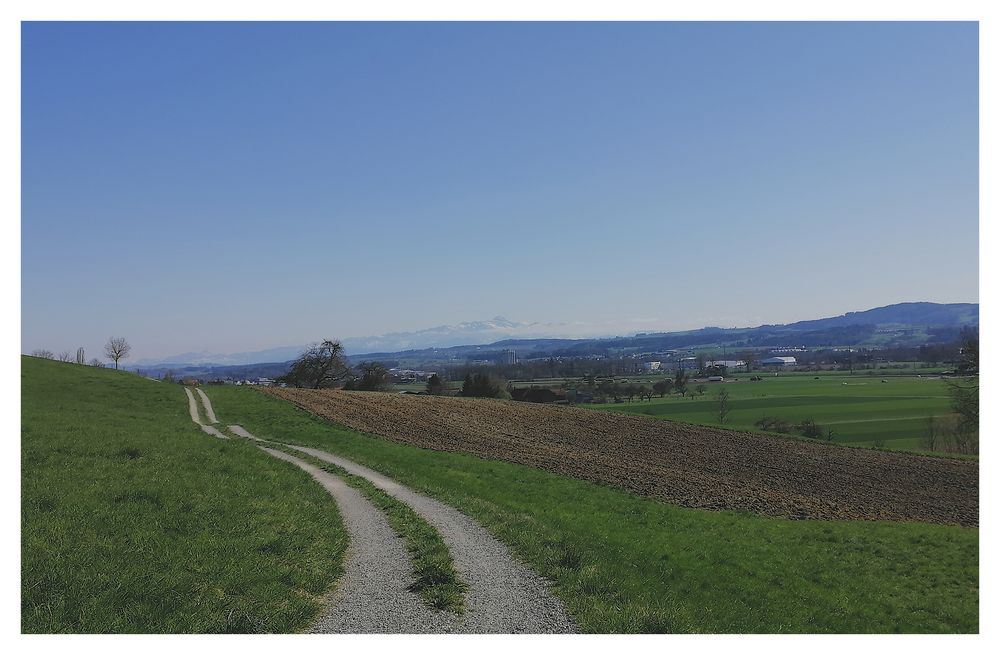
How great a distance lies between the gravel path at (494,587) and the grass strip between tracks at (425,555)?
0.71ft

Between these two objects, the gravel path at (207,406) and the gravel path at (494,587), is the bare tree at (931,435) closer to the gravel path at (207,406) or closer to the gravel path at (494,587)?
the gravel path at (494,587)

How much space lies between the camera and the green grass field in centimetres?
6912

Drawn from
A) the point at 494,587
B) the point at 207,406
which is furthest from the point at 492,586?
the point at 207,406

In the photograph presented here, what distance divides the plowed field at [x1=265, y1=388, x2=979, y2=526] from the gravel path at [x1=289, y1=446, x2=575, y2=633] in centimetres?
1440

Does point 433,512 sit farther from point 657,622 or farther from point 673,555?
point 657,622

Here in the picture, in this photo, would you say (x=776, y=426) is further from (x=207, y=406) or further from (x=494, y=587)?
(x=494, y=587)

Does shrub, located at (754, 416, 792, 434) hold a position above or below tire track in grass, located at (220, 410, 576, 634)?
below

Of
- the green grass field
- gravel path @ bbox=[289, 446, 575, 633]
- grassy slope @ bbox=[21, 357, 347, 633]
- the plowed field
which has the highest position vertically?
grassy slope @ bbox=[21, 357, 347, 633]

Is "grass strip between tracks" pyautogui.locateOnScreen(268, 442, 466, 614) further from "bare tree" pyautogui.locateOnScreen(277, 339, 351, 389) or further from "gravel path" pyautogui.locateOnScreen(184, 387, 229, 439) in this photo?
"bare tree" pyautogui.locateOnScreen(277, 339, 351, 389)

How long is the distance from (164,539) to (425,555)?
199 inches

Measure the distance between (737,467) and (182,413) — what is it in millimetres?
38769

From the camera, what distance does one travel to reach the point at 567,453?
124ft

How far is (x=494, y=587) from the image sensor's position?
1104 cm

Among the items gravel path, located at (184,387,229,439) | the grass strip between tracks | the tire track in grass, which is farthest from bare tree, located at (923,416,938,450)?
gravel path, located at (184,387,229,439)
